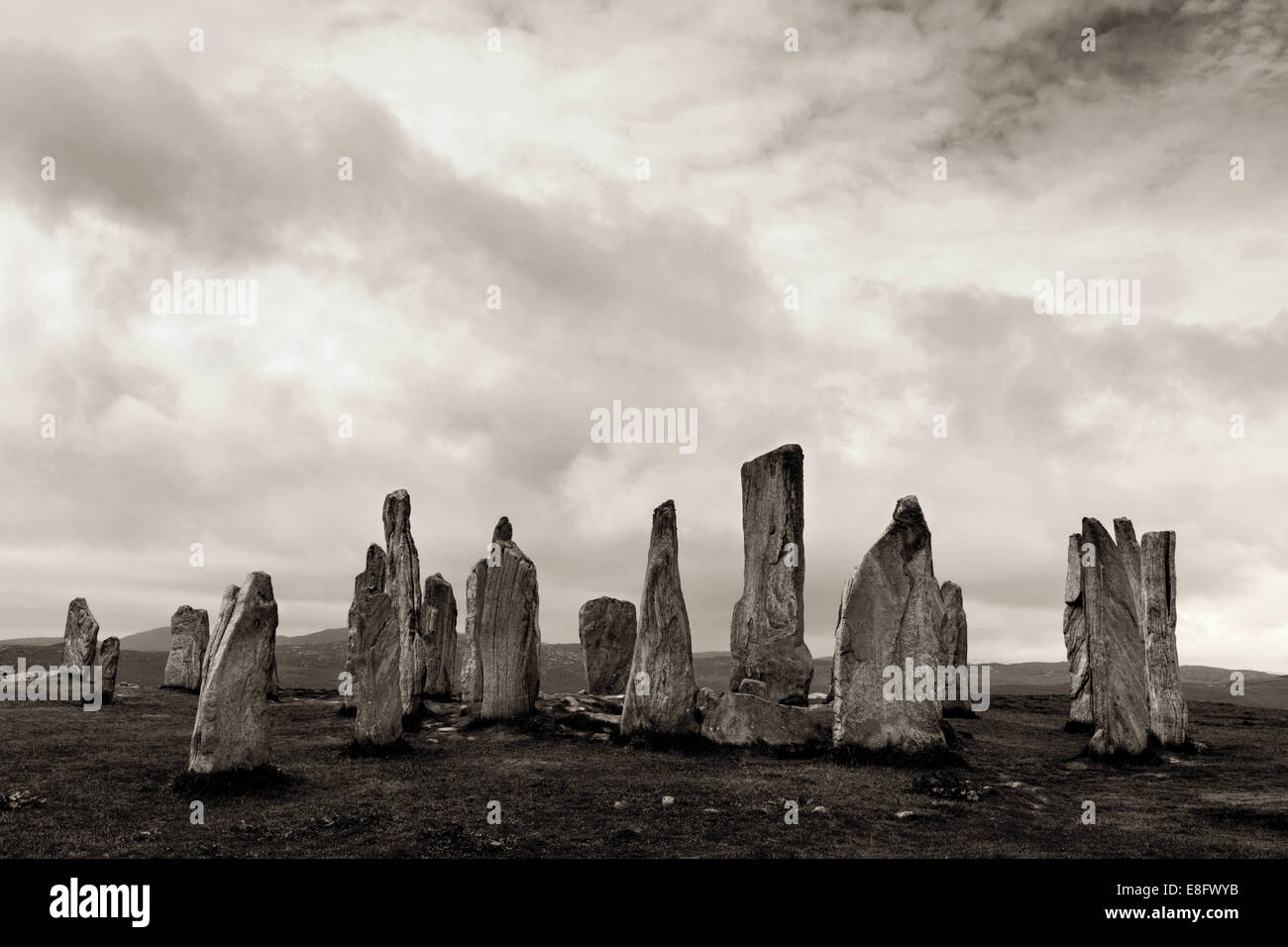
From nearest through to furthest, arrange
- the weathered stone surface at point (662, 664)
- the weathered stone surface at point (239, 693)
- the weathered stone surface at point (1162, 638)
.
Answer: the weathered stone surface at point (239, 693), the weathered stone surface at point (662, 664), the weathered stone surface at point (1162, 638)

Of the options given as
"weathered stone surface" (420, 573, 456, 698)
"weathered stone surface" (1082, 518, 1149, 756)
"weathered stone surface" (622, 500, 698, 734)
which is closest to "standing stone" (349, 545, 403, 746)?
"weathered stone surface" (622, 500, 698, 734)

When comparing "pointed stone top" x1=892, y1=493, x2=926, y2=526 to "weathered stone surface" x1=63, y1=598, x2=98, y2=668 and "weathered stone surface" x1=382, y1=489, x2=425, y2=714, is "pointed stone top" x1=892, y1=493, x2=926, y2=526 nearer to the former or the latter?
"weathered stone surface" x1=382, y1=489, x2=425, y2=714

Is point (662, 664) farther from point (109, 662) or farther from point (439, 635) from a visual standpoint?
point (109, 662)

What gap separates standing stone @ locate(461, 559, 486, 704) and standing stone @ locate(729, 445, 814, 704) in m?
6.92

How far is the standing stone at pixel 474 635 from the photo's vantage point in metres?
23.0

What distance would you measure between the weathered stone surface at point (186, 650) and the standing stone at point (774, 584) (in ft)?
60.0

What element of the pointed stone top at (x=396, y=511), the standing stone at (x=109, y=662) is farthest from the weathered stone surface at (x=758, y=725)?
the standing stone at (x=109, y=662)

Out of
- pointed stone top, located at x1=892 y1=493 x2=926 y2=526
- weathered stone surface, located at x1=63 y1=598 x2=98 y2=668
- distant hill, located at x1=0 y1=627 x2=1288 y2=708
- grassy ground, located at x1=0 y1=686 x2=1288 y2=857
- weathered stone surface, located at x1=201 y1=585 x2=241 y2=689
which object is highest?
pointed stone top, located at x1=892 y1=493 x2=926 y2=526

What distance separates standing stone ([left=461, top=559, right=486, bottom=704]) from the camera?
23.0m

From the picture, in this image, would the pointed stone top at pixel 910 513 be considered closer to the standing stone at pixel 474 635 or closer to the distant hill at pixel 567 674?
the standing stone at pixel 474 635
